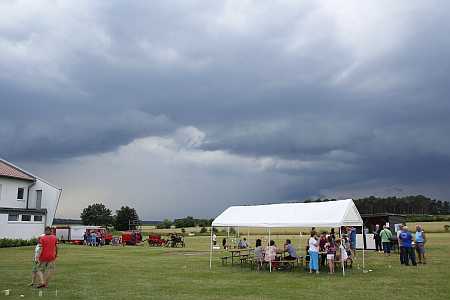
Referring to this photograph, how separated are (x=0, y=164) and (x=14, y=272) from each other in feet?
112

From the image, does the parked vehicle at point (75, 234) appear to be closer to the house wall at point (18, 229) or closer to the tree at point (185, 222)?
the house wall at point (18, 229)

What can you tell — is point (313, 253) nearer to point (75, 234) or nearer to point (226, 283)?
point (226, 283)

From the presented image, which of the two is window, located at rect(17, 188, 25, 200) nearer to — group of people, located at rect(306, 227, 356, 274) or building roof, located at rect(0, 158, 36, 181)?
building roof, located at rect(0, 158, 36, 181)

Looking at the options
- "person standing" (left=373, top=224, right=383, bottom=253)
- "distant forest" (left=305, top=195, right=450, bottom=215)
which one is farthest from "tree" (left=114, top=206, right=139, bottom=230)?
"person standing" (left=373, top=224, right=383, bottom=253)

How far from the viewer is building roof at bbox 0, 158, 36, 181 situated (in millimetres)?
46562

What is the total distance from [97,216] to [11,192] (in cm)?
8377

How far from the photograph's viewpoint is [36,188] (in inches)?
1955

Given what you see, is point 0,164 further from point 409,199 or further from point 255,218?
point 409,199

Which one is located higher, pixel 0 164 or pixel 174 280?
pixel 0 164

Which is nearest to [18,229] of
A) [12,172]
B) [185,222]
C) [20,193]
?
[20,193]

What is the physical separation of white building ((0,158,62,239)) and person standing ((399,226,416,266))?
34000mm

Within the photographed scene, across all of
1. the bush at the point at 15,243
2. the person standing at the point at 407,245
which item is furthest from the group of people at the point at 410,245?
the bush at the point at 15,243

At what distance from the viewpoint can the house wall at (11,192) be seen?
45344 mm

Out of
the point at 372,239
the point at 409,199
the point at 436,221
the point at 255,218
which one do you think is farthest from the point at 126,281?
the point at 409,199
